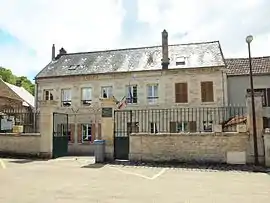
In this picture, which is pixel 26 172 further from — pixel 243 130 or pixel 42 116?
pixel 243 130

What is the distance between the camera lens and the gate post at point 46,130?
18000 millimetres

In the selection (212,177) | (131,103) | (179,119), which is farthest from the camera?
(131,103)

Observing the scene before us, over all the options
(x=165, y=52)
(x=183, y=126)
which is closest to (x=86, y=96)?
(x=165, y=52)

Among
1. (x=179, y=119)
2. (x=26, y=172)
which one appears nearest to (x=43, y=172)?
(x=26, y=172)

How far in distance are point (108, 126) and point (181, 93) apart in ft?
37.0

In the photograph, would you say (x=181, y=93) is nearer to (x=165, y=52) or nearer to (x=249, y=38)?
(x=165, y=52)

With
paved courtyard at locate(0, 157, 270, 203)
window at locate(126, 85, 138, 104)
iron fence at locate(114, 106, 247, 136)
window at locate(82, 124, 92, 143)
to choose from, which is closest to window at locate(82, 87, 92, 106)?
window at locate(82, 124, 92, 143)

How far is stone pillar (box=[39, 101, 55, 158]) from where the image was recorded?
18000mm

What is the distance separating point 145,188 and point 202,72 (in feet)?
60.2

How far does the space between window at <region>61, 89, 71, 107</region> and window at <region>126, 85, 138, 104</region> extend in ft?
17.2

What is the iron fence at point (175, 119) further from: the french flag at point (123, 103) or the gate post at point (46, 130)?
the gate post at point (46, 130)

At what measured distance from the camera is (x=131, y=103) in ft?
90.4

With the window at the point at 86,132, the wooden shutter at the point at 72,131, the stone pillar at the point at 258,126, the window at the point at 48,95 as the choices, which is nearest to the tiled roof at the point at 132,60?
the window at the point at 48,95

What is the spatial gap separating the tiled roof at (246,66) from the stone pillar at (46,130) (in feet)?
51.9
